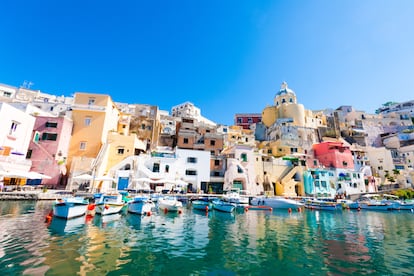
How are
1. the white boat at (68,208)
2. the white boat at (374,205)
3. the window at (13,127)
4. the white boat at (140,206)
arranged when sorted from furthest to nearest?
the white boat at (374,205)
the window at (13,127)
the white boat at (140,206)
the white boat at (68,208)

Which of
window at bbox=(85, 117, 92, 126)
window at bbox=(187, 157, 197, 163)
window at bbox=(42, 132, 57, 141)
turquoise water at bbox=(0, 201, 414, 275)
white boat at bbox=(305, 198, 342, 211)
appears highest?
window at bbox=(85, 117, 92, 126)

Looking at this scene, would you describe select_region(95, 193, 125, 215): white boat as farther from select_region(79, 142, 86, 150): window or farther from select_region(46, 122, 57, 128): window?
select_region(46, 122, 57, 128): window

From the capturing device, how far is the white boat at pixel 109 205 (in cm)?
1716

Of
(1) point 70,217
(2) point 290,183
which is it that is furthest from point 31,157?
(2) point 290,183

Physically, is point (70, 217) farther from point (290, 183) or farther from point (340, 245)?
point (290, 183)

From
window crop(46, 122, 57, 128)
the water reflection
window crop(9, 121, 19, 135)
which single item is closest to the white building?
window crop(9, 121, 19, 135)

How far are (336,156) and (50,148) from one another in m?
54.8

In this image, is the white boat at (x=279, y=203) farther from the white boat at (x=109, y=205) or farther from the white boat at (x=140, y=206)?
the white boat at (x=109, y=205)

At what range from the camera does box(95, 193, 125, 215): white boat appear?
56.3ft

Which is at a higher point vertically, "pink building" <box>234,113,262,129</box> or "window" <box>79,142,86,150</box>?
"pink building" <box>234,113,262,129</box>

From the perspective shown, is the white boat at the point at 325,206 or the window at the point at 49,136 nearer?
the white boat at the point at 325,206

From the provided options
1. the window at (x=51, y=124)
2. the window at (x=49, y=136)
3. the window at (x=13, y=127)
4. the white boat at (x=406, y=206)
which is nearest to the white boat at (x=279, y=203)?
the white boat at (x=406, y=206)

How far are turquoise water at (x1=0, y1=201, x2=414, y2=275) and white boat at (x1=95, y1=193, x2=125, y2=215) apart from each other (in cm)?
279

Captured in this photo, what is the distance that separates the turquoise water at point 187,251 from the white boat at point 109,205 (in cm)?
279
